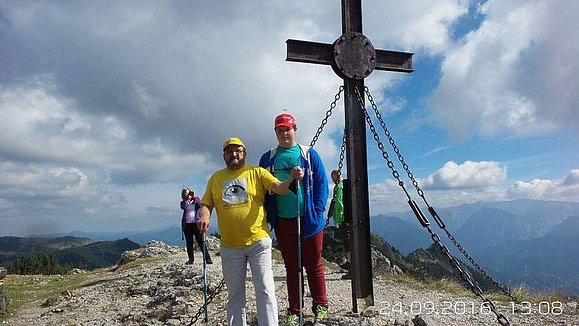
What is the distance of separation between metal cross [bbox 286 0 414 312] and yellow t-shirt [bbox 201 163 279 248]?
1.89m

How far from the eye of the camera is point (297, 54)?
5.72 meters

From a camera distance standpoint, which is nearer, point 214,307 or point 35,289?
point 214,307

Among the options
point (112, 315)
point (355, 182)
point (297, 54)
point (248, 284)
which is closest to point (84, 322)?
point (112, 315)

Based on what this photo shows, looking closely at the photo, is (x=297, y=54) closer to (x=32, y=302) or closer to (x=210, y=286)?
(x=210, y=286)

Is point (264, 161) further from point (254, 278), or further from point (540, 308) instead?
point (540, 308)

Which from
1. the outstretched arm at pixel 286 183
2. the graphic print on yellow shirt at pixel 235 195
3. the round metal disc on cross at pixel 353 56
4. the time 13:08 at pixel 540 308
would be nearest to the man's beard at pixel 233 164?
the graphic print on yellow shirt at pixel 235 195

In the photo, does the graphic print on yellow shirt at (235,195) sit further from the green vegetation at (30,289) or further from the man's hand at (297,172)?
the green vegetation at (30,289)

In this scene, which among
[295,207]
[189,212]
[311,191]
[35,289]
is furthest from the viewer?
[35,289]

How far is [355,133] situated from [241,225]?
2.59 metres

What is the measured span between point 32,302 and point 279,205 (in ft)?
34.3

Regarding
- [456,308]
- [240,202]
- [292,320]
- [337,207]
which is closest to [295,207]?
[240,202]

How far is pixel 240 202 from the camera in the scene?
162 inches

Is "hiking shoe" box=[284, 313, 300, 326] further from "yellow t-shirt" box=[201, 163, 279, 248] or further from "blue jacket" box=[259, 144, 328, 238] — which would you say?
"yellow t-shirt" box=[201, 163, 279, 248]

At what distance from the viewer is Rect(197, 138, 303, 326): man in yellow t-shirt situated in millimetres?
4059
